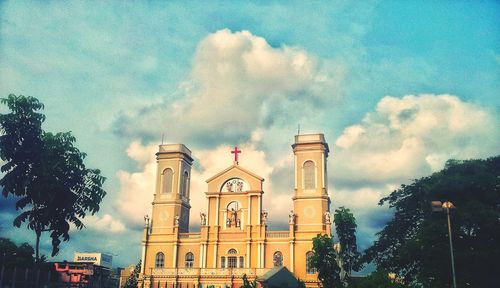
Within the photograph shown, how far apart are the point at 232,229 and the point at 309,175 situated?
10.7 metres

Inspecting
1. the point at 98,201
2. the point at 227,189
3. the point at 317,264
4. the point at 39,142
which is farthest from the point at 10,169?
the point at 227,189

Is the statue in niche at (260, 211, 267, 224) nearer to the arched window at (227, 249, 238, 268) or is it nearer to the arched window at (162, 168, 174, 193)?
the arched window at (227, 249, 238, 268)

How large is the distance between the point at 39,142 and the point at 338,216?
28557mm

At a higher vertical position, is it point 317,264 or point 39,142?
point 39,142

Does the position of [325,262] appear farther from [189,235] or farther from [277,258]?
[189,235]

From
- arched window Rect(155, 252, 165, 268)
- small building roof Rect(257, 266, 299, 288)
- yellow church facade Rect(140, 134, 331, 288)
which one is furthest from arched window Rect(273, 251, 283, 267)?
small building roof Rect(257, 266, 299, 288)

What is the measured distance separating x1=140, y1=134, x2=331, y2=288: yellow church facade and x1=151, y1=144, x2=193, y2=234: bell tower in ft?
0.39

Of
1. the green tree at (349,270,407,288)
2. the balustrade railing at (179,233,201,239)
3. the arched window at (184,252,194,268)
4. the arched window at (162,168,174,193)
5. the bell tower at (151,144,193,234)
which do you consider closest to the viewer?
the green tree at (349,270,407,288)

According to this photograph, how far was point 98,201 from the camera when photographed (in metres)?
29.4

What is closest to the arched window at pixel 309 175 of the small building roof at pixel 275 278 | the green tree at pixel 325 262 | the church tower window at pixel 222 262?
the green tree at pixel 325 262

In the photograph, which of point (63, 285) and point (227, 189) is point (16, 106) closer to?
point (63, 285)

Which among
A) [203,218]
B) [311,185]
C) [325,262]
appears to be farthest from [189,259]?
[325,262]

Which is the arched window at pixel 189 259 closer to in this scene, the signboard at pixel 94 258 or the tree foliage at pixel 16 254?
the tree foliage at pixel 16 254

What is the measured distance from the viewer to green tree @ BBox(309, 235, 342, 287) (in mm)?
40378
